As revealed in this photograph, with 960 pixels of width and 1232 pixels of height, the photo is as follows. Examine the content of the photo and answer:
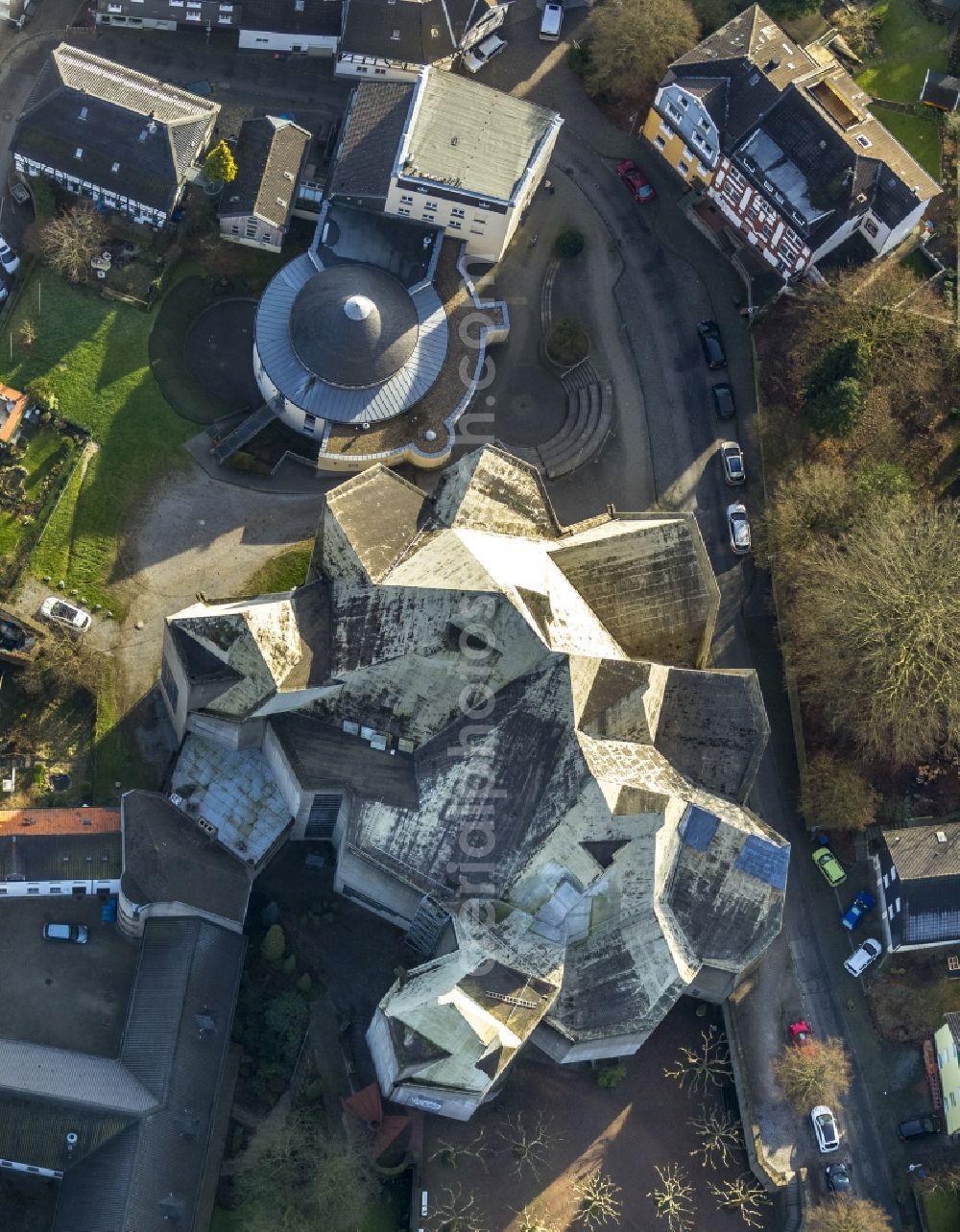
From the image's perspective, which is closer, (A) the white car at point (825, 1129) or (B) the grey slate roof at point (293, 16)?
(A) the white car at point (825, 1129)

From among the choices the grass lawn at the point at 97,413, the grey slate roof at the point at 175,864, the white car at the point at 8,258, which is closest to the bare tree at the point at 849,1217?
the grey slate roof at the point at 175,864

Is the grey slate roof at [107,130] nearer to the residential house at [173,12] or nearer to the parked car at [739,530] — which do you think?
the residential house at [173,12]

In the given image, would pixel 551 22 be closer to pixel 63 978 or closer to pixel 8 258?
pixel 8 258

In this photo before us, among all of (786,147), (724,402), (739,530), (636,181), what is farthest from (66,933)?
(786,147)

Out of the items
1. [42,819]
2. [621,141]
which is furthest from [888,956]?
[621,141]

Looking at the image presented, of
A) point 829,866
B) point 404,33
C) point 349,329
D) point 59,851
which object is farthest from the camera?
point 404,33

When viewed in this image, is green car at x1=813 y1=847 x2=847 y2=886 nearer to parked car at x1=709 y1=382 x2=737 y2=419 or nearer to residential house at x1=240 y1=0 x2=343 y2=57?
parked car at x1=709 y1=382 x2=737 y2=419
